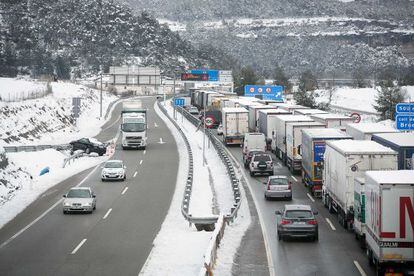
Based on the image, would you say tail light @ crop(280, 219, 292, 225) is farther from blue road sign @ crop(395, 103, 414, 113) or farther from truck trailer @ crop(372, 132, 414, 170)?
blue road sign @ crop(395, 103, 414, 113)

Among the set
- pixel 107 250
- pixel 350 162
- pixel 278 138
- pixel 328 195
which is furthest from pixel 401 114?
pixel 107 250

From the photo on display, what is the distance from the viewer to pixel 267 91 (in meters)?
112

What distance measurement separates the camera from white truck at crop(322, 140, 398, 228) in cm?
2950

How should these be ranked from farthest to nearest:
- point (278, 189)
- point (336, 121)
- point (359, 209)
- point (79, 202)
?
point (336, 121) → point (278, 189) → point (79, 202) → point (359, 209)

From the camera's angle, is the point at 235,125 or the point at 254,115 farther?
the point at 254,115

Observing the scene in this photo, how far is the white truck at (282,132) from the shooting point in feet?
176

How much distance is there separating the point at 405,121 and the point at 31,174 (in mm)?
26341

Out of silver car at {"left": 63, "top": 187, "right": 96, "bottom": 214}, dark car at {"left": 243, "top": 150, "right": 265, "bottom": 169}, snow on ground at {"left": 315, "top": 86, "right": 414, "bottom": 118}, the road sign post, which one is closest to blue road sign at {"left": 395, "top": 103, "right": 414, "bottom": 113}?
the road sign post

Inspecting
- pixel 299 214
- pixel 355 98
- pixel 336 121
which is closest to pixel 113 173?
pixel 336 121

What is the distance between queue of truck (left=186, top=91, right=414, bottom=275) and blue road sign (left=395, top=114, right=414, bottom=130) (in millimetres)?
1222

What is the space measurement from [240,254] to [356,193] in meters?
5.11

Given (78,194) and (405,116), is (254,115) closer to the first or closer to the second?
(405,116)

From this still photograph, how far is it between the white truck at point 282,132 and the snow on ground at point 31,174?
1397 cm

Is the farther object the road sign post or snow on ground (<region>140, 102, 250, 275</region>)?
the road sign post
